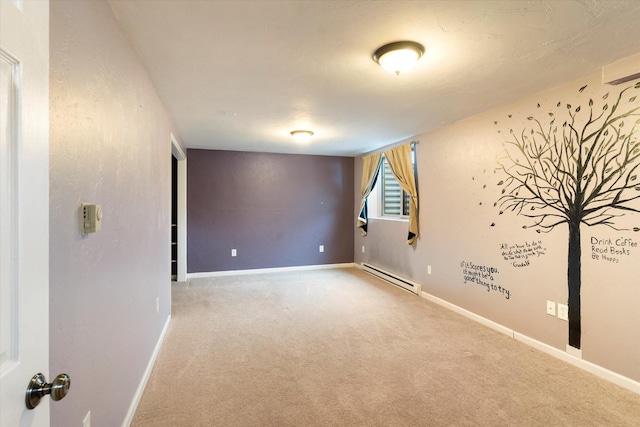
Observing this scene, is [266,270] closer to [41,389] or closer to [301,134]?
[301,134]

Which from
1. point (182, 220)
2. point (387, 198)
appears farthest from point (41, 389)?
point (387, 198)

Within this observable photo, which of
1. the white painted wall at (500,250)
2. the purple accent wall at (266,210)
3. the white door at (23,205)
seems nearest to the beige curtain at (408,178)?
the white painted wall at (500,250)

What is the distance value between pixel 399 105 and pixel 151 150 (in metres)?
2.21

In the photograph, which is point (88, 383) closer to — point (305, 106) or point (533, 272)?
point (305, 106)

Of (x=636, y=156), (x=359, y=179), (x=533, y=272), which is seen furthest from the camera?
(x=359, y=179)

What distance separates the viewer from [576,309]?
8.32ft

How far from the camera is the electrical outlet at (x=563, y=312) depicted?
8.54ft

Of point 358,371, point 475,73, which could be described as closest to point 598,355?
point 358,371

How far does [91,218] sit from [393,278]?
4274 mm

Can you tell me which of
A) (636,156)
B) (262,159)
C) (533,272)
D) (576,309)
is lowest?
(576,309)

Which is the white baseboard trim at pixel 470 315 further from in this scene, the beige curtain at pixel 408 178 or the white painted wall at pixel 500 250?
the beige curtain at pixel 408 178

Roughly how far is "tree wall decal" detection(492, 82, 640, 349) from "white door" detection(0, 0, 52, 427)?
3.07m

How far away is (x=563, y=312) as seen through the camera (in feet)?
8.62

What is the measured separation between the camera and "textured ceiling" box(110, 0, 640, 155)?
163cm
